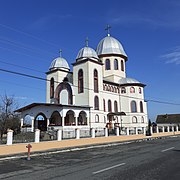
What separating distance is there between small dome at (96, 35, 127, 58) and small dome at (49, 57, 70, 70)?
8057mm

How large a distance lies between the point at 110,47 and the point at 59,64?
11457 millimetres

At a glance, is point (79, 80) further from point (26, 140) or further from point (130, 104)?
point (26, 140)

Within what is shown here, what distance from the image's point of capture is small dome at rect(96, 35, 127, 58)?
47.0 m

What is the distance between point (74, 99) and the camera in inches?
1483

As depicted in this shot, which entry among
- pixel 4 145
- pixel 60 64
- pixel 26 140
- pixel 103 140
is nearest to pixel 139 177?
pixel 4 145

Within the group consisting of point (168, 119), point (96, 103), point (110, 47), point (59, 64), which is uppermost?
point (110, 47)

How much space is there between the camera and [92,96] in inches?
1427

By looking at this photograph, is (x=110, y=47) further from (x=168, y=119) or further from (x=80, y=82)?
(x=168, y=119)

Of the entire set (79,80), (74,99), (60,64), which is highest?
(60,64)

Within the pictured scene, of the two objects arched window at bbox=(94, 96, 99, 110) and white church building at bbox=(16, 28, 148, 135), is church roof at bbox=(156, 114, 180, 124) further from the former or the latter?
arched window at bbox=(94, 96, 99, 110)

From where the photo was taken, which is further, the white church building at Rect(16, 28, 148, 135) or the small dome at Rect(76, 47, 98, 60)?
the small dome at Rect(76, 47, 98, 60)

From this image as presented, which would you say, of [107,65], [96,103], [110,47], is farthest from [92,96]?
[110,47]

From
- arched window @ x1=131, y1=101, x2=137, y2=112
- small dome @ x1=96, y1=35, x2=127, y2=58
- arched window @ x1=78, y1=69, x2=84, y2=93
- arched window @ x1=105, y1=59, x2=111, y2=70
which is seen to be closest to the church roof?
arched window @ x1=131, y1=101, x2=137, y2=112

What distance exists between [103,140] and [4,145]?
11.7 meters
